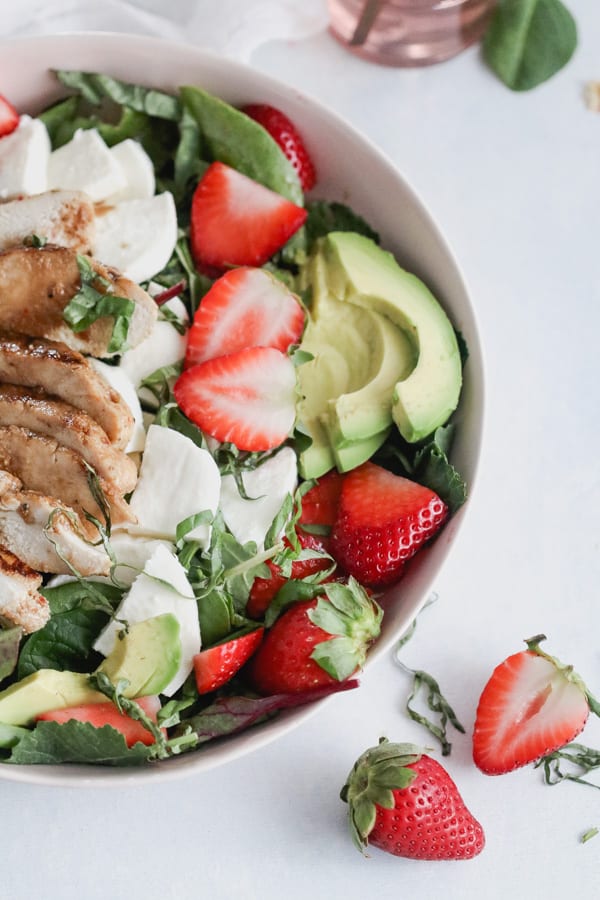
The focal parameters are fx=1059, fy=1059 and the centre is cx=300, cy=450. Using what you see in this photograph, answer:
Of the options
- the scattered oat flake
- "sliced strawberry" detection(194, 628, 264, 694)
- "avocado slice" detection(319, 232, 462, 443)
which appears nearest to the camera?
"sliced strawberry" detection(194, 628, 264, 694)

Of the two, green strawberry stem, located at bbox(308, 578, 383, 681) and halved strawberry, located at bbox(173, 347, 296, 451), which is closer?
green strawberry stem, located at bbox(308, 578, 383, 681)

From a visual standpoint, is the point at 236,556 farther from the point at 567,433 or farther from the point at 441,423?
the point at 567,433


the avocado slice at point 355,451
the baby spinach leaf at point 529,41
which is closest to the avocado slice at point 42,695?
the avocado slice at point 355,451

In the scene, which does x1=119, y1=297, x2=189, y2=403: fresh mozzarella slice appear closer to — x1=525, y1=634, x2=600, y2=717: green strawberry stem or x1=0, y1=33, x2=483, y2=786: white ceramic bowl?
x1=0, y1=33, x2=483, y2=786: white ceramic bowl

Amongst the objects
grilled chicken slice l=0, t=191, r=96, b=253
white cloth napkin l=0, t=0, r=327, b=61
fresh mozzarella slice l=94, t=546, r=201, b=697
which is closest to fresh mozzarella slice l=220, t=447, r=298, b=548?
fresh mozzarella slice l=94, t=546, r=201, b=697

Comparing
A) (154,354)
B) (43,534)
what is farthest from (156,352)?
(43,534)

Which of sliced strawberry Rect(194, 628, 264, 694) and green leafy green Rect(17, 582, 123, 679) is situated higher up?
sliced strawberry Rect(194, 628, 264, 694)

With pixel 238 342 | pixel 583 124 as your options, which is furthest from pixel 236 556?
pixel 583 124
